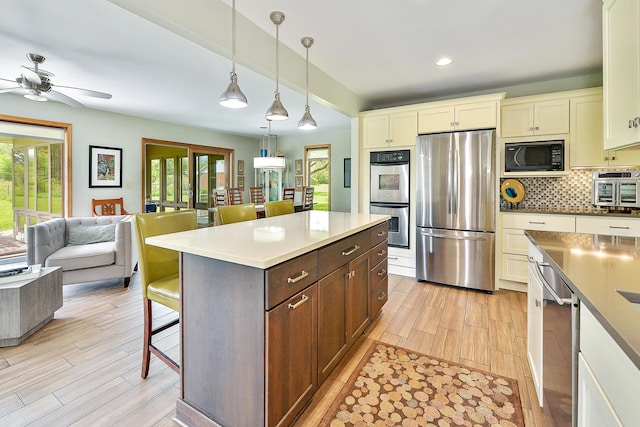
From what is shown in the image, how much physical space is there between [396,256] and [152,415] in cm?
315

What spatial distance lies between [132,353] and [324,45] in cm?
297

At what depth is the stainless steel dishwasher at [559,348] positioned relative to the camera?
101 centimetres

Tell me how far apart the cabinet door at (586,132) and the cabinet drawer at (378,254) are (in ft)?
7.94

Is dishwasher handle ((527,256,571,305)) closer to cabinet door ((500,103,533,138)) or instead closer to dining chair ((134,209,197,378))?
dining chair ((134,209,197,378))

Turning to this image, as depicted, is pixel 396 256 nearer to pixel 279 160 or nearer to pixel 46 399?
pixel 279 160

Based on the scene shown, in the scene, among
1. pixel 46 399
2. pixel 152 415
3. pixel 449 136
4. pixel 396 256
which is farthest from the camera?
pixel 396 256

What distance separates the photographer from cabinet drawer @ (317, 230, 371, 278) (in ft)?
5.22

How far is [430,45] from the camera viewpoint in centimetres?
269

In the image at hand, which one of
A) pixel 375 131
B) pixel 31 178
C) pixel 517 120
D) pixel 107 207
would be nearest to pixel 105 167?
pixel 107 207

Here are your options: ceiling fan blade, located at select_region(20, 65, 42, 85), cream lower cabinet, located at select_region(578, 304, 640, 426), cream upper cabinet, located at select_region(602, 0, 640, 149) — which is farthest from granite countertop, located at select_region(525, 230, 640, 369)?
ceiling fan blade, located at select_region(20, 65, 42, 85)

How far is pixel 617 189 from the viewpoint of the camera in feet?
9.90

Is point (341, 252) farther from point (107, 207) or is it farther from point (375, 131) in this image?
point (107, 207)

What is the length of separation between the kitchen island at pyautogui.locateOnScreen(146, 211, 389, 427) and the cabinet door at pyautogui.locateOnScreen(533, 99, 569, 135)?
3.04 metres

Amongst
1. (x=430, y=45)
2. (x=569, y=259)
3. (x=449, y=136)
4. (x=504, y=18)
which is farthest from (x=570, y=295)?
(x=449, y=136)
